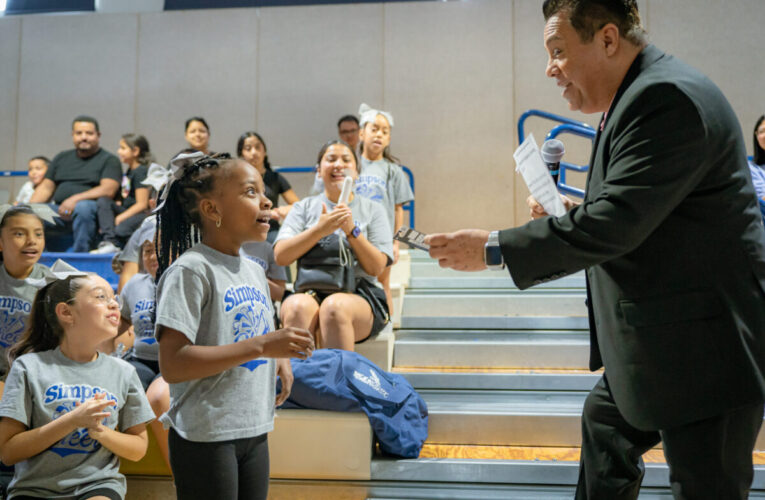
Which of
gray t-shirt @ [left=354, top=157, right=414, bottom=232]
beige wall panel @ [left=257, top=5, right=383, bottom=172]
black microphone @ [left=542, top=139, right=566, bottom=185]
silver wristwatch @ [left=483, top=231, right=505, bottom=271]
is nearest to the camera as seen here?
silver wristwatch @ [left=483, top=231, right=505, bottom=271]

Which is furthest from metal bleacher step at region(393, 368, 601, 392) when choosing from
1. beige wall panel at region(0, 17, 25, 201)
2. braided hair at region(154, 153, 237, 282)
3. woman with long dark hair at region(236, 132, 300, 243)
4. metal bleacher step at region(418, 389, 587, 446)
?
beige wall panel at region(0, 17, 25, 201)

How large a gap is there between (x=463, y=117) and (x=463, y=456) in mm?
4949

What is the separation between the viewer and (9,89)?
7797 millimetres

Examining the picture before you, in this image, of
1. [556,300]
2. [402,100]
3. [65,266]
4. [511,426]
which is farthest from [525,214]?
[65,266]

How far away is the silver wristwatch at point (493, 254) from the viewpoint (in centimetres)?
146

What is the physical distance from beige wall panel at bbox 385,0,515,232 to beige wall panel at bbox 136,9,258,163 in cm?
165

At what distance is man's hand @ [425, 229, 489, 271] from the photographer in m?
1.50

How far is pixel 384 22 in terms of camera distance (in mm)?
7316

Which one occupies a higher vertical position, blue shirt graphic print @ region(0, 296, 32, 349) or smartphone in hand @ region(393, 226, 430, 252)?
smartphone in hand @ region(393, 226, 430, 252)

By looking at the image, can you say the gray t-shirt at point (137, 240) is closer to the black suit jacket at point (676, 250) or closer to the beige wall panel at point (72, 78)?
the black suit jacket at point (676, 250)

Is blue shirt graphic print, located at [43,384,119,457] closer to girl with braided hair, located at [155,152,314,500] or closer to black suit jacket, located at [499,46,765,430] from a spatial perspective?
girl with braided hair, located at [155,152,314,500]

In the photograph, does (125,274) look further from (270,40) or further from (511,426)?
(270,40)

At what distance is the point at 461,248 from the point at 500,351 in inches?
90.2

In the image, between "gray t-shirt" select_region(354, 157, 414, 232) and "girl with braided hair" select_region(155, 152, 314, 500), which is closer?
"girl with braided hair" select_region(155, 152, 314, 500)
